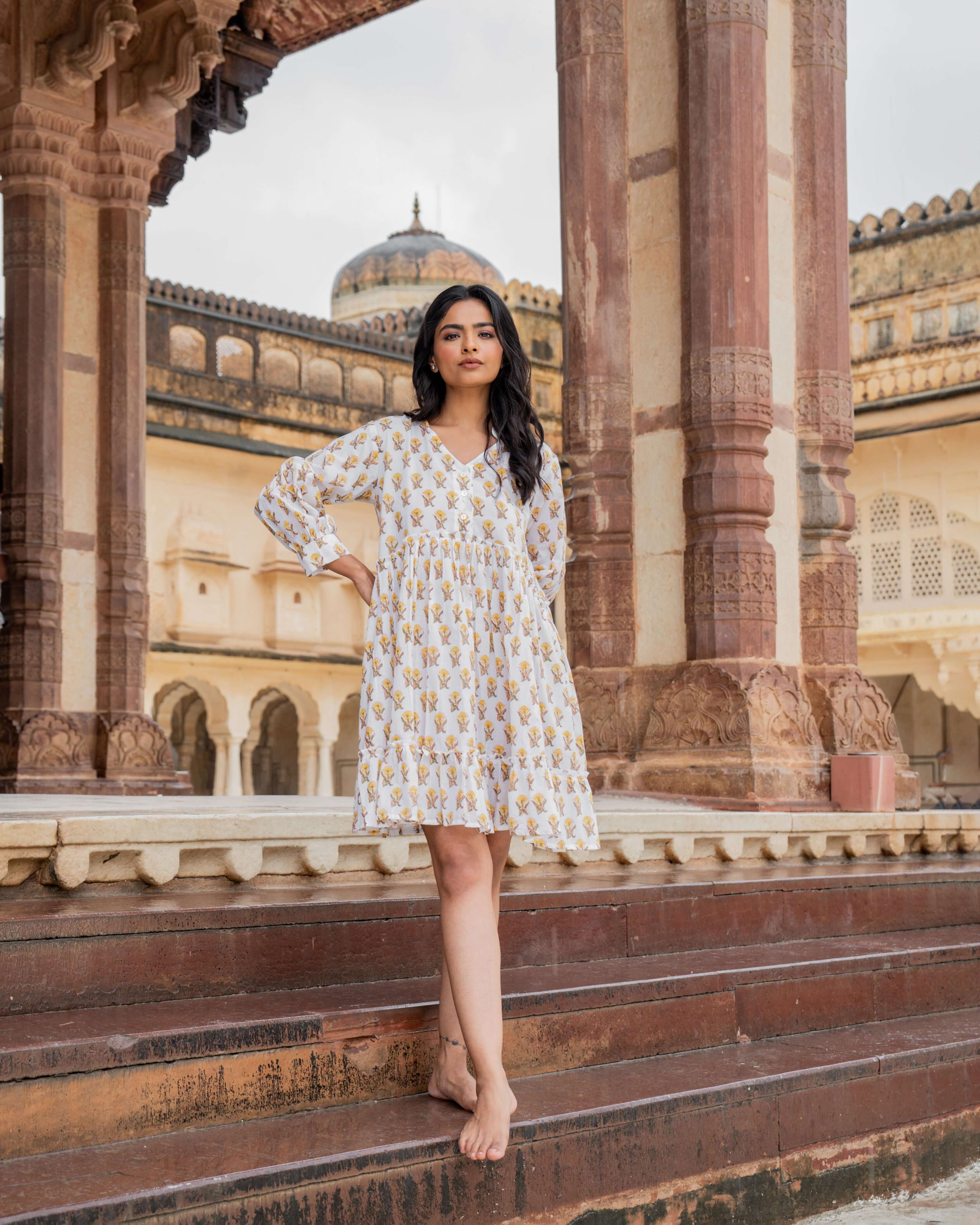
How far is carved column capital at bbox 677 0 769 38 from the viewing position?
5531 millimetres

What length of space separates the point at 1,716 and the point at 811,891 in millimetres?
6027

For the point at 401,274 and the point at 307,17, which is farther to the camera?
the point at 401,274

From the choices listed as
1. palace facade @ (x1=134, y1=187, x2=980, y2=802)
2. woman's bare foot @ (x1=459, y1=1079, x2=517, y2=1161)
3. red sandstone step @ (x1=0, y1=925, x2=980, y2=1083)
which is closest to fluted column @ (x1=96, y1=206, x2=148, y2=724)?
red sandstone step @ (x1=0, y1=925, x2=980, y2=1083)

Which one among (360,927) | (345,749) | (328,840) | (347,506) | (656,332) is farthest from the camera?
(345,749)

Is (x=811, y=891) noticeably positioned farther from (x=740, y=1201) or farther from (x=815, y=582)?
(x=815, y=582)

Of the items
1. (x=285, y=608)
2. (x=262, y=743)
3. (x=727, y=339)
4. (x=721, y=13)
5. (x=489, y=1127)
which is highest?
(x=721, y=13)

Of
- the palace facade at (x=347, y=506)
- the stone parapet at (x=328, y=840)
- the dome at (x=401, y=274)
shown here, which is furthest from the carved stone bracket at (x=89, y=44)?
the dome at (x=401, y=274)

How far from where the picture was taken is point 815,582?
5.79 m

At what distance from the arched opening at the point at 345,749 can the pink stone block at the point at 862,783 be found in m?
19.4

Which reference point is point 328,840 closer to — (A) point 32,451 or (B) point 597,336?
(B) point 597,336

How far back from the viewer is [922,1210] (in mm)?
2889

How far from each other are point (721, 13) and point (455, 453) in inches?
139

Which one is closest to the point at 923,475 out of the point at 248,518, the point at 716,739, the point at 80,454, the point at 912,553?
the point at 912,553

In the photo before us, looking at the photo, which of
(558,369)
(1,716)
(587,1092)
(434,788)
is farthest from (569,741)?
(558,369)
